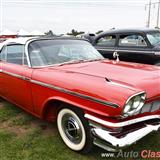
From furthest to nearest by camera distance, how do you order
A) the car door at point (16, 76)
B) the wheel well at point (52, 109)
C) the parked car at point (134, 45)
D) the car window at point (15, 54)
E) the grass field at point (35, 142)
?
1. the parked car at point (134, 45)
2. the car window at point (15, 54)
3. the car door at point (16, 76)
4. the wheel well at point (52, 109)
5. the grass field at point (35, 142)

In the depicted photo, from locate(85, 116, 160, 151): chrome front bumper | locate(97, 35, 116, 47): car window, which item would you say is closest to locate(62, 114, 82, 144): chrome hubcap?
locate(85, 116, 160, 151): chrome front bumper

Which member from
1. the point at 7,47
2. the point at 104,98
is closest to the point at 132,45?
the point at 7,47

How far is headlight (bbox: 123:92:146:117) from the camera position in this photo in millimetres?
2906

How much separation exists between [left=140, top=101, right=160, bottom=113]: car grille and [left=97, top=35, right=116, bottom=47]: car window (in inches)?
202

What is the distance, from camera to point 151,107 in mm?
3295

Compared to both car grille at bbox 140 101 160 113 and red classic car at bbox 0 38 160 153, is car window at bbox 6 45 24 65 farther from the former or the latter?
car grille at bbox 140 101 160 113

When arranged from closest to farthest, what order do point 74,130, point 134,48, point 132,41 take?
point 74,130, point 134,48, point 132,41

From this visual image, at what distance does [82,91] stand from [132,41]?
514cm

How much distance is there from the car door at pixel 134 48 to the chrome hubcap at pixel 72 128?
4.45 m

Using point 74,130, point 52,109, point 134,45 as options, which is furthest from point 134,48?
point 74,130

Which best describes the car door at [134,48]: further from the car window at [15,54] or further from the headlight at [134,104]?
the headlight at [134,104]

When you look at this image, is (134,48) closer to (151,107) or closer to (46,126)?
(46,126)

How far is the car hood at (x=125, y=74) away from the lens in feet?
10.6

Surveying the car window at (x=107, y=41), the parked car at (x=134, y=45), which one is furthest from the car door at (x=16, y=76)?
the car window at (x=107, y=41)
